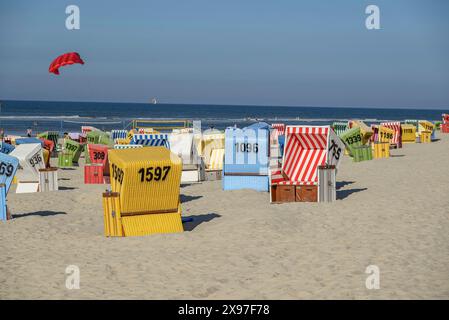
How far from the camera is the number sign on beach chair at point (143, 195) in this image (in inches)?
487

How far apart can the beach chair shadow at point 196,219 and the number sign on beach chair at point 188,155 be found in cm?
740

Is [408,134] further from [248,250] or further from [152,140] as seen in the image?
[248,250]

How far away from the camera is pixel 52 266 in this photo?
33.6 feet

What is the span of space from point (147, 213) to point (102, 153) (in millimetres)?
12488

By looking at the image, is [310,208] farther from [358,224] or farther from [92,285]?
[92,285]

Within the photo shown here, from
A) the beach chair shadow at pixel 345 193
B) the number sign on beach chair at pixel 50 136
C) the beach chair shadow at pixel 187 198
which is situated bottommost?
the beach chair shadow at pixel 187 198

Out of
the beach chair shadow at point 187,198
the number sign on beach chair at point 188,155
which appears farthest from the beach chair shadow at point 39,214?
the number sign on beach chair at point 188,155

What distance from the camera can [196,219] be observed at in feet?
48.2

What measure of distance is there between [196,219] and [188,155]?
8.27 meters

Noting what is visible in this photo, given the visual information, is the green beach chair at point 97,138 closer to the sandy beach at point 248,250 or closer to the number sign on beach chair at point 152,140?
the number sign on beach chair at point 152,140

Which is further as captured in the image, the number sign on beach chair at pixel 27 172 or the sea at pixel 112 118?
the sea at pixel 112 118

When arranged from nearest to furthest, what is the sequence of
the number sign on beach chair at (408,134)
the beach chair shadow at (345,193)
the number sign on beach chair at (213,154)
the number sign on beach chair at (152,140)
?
the beach chair shadow at (345,193) < the number sign on beach chair at (152,140) < the number sign on beach chair at (213,154) < the number sign on beach chair at (408,134)

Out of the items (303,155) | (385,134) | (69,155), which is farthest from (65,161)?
(303,155)
